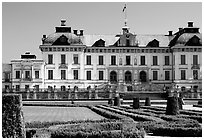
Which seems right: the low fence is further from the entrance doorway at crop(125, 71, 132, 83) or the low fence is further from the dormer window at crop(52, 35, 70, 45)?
the dormer window at crop(52, 35, 70, 45)

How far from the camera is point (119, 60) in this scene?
48781 millimetres

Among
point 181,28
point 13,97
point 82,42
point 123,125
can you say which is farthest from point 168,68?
point 13,97

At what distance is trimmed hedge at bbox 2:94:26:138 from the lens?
29.2 ft

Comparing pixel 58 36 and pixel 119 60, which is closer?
pixel 58 36

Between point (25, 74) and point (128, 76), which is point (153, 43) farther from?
point (25, 74)

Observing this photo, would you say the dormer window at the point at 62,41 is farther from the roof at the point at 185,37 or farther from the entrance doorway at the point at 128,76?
the roof at the point at 185,37

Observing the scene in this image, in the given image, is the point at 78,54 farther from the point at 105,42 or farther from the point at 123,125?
the point at 123,125

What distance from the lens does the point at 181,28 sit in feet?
172

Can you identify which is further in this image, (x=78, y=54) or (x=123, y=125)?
(x=78, y=54)

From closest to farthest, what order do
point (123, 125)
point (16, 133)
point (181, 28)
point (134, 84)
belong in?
1. point (16, 133)
2. point (123, 125)
3. point (134, 84)
4. point (181, 28)

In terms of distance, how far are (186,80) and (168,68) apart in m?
2.74

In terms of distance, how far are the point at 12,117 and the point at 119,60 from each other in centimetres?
4004

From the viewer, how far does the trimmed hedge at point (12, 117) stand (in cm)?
889

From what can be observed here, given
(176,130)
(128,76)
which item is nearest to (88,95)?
(128,76)
